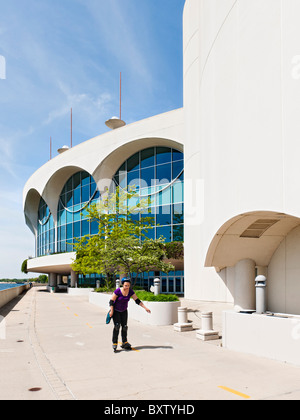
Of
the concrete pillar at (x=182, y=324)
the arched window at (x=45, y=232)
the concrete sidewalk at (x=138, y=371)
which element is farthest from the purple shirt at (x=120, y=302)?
the arched window at (x=45, y=232)

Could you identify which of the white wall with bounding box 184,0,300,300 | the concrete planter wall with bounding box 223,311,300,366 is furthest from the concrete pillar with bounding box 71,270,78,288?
the concrete planter wall with bounding box 223,311,300,366

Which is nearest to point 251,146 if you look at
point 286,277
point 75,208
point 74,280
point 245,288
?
point 286,277

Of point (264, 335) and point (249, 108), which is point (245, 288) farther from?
point (249, 108)

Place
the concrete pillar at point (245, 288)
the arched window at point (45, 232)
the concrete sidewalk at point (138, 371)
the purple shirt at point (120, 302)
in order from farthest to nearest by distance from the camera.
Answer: the arched window at point (45, 232) < the concrete pillar at point (245, 288) < the purple shirt at point (120, 302) < the concrete sidewalk at point (138, 371)

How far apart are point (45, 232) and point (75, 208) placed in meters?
13.5

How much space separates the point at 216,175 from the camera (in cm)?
1229

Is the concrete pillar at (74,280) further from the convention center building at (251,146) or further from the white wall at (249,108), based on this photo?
the white wall at (249,108)

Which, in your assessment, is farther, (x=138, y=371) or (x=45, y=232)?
(x=45, y=232)

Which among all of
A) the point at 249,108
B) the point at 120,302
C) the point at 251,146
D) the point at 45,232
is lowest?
the point at 120,302

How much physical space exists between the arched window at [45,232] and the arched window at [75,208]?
3543 millimetres

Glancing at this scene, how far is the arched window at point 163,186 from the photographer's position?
113 feet

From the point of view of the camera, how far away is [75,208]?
155 feet

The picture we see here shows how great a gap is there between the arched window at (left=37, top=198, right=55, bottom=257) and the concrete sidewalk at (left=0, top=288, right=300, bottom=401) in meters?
43.9

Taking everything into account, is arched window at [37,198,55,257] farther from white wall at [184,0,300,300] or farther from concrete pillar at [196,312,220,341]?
concrete pillar at [196,312,220,341]
